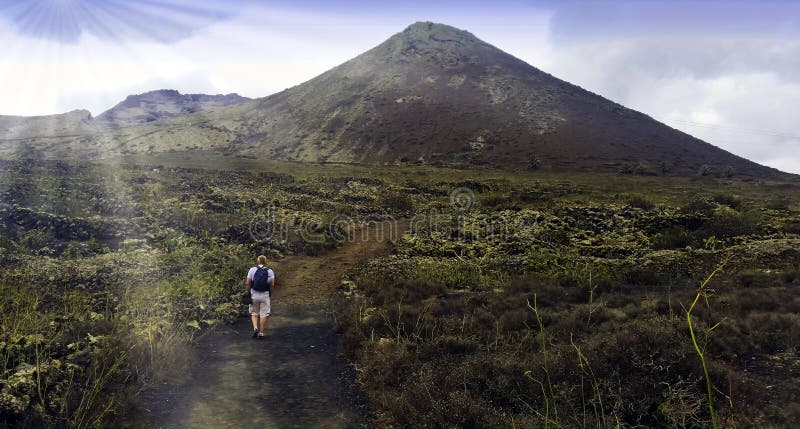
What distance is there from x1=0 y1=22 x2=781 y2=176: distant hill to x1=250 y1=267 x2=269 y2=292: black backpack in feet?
181

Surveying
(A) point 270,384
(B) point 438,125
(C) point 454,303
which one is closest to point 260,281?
(A) point 270,384

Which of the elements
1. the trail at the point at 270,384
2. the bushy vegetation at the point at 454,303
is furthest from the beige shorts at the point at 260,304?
the bushy vegetation at the point at 454,303

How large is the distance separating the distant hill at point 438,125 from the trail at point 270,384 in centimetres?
5530

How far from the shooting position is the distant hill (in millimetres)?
67688

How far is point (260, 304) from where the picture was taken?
10.5 m

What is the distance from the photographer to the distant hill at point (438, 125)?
67.7 meters

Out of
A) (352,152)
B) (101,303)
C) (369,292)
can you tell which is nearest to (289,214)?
(369,292)

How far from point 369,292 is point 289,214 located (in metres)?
14.7

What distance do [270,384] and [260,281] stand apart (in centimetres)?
323

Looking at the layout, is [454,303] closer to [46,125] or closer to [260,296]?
[260,296]

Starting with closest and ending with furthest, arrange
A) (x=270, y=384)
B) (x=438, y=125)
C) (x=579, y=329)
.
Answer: (x=270, y=384) → (x=579, y=329) → (x=438, y=125)

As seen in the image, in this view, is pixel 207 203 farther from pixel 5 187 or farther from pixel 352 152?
pixel 352 152

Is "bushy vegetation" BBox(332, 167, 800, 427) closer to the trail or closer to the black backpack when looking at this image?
the trail

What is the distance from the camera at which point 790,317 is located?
927 centimetres
